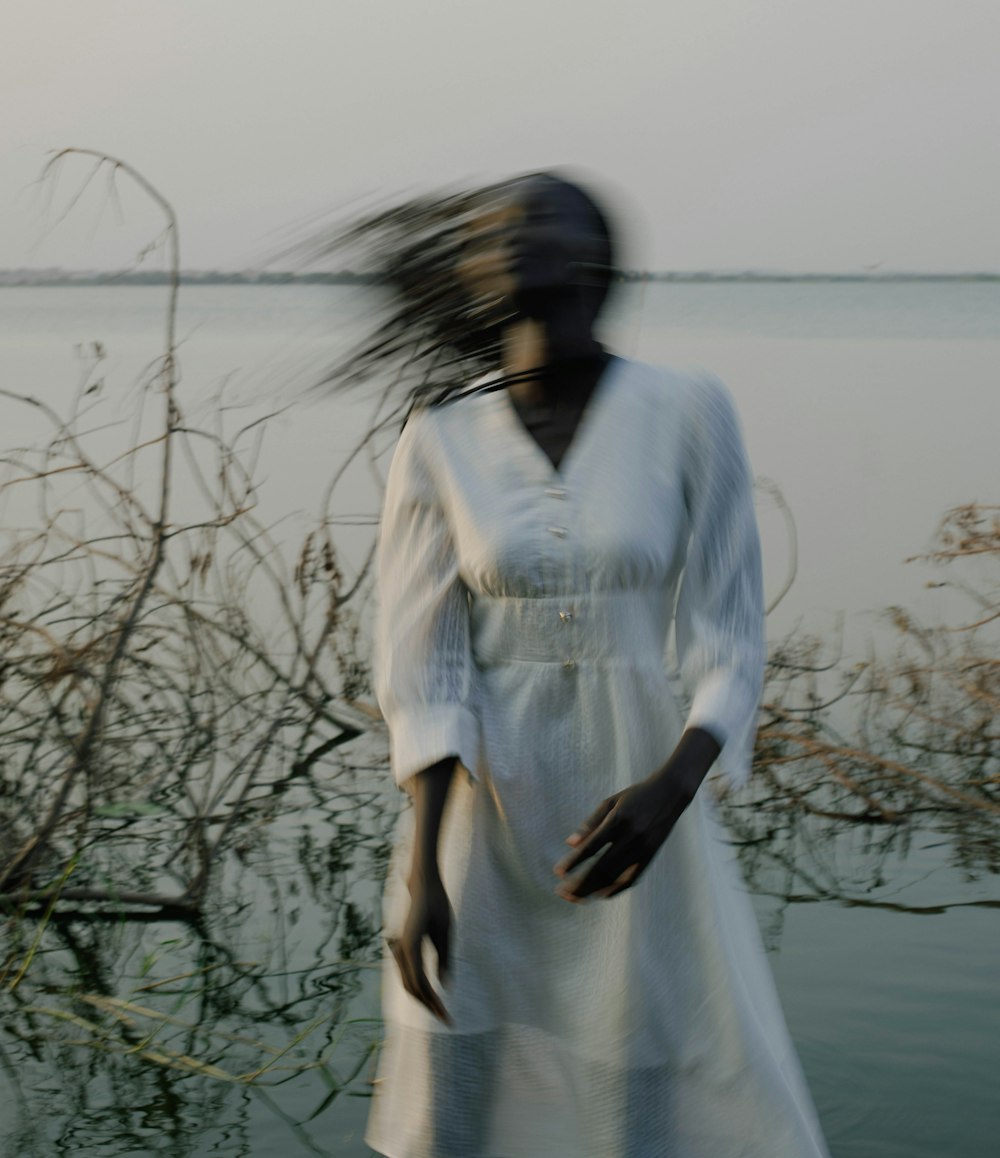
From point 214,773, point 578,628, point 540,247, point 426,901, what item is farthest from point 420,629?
point 214,773

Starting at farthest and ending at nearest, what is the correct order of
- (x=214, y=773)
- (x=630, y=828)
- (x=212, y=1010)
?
(x=214, y=773) < (x=212, y=1010) < (x=630, y=828)

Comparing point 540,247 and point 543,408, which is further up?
point 540,247

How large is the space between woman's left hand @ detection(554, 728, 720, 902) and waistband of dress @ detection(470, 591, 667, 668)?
13 centimetres

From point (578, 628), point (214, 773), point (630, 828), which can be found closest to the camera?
point (630, 828)

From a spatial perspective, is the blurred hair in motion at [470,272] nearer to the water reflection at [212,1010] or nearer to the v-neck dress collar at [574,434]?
the v-neck dress collar at [574,434]

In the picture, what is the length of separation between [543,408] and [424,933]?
21.9 inches

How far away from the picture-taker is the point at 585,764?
1630mm

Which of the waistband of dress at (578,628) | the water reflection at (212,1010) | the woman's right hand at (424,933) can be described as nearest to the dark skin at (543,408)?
the woman's right hand at (424,933)

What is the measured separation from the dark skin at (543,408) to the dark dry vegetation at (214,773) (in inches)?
55.2

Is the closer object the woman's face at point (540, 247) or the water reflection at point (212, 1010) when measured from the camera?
the woman's face at point (540, 247)

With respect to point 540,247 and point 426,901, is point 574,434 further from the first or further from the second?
point 426,901

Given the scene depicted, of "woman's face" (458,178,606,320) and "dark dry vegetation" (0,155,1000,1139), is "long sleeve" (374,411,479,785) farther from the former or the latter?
"dark dry vegetation" (0,155,1000,1139)

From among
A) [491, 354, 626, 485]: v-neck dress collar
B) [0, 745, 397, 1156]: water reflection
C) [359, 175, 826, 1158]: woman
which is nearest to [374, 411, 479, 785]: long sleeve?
[359, 175, 826, 1158]: woman

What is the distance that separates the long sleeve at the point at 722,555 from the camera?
1632mm
